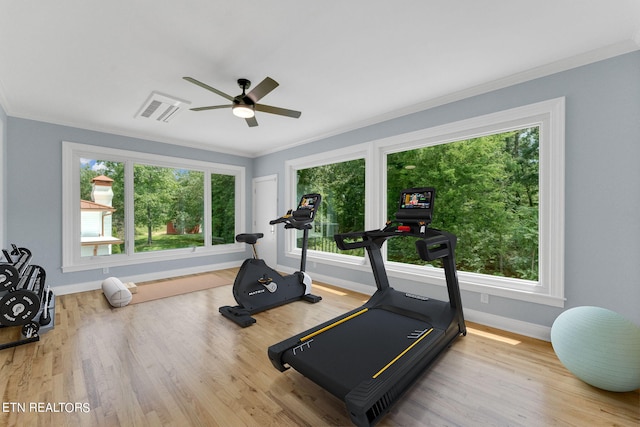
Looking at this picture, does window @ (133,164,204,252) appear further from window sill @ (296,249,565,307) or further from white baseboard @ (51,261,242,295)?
window sill @ (296,249,565,307)

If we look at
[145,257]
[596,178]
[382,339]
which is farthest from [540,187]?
[145,257]

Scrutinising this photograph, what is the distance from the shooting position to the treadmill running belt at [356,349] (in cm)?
175

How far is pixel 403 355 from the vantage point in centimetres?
194

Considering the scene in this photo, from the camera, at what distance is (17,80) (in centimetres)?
283

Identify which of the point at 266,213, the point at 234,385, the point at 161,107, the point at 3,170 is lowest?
the point at 234,385

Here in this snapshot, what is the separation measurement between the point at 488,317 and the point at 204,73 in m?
3.84

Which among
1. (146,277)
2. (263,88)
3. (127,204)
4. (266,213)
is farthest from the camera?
(266,213)

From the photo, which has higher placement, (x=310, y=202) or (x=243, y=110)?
(x=243, y=110)

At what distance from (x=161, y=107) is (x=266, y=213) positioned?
9.73 ft

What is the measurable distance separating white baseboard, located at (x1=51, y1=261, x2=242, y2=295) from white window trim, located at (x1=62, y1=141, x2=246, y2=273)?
0.24 m

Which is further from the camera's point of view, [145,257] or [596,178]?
[145,257]

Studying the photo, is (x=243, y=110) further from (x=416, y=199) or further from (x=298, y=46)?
(x=416, y=199)

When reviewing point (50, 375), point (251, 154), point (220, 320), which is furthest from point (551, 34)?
point (251, 154)

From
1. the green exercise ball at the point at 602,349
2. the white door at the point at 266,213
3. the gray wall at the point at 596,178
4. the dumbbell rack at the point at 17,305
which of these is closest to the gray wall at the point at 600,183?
the gray wall at the point at 596,178
